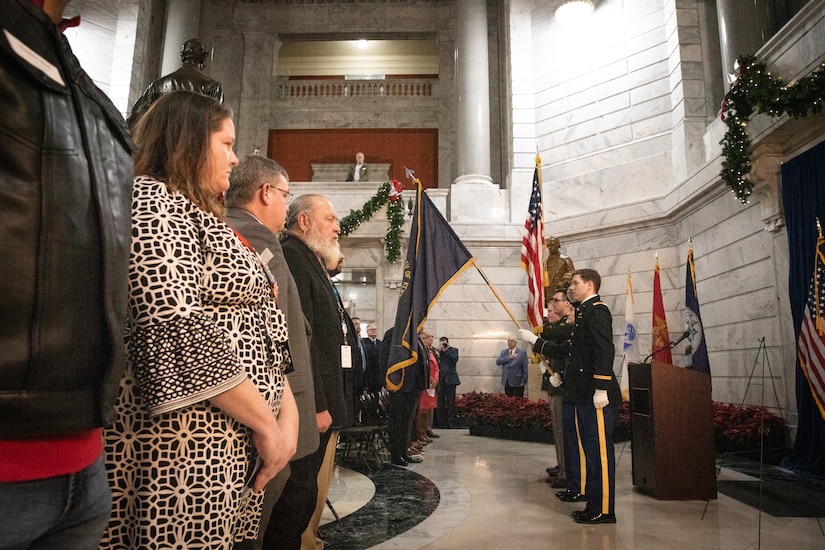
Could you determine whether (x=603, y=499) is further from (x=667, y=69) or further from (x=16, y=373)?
(x=667, y=69)

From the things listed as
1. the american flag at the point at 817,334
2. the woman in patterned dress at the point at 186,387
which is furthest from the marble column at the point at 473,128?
the woman in patterned dress at the point at 186,387

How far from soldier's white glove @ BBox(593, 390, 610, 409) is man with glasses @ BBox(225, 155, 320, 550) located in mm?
2523

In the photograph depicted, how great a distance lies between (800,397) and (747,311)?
1559mm

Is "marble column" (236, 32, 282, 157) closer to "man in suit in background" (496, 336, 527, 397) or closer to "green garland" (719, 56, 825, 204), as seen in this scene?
"man in suit in background" (496, 336, 527, 397)

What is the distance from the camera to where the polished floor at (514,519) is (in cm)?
330

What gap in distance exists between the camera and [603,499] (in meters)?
3.76

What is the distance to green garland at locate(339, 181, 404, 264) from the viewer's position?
35.7 feet

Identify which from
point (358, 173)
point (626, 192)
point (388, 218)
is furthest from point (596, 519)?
point (358, 173)

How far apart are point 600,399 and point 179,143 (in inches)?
130

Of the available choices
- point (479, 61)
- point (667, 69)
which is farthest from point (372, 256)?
point (667, 69)

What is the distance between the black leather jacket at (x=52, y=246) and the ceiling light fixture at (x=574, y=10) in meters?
11.9

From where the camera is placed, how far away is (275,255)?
1.83m

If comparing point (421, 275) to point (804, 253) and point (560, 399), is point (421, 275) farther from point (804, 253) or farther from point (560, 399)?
point (804, 253)

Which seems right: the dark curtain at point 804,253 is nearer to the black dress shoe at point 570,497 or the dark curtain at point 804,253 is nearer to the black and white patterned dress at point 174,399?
the black dress shoe at point 570,497
